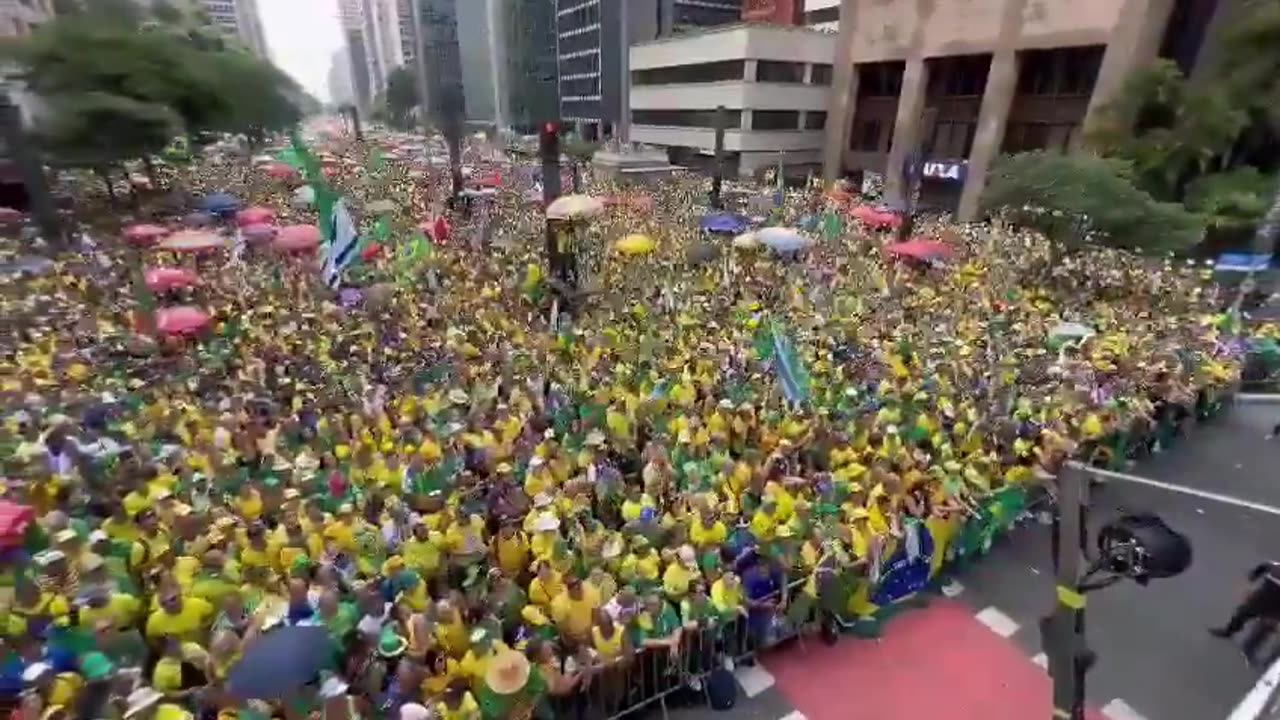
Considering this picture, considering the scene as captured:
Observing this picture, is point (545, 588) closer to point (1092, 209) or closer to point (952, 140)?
point (1092, 209)

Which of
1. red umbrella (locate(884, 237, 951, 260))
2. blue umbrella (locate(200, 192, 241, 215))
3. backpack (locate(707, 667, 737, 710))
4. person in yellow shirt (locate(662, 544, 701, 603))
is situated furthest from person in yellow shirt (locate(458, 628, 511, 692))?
blue umbrella (locate(200, 192, 241, 215))

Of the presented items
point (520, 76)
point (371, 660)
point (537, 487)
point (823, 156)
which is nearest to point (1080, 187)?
point (537, 487)

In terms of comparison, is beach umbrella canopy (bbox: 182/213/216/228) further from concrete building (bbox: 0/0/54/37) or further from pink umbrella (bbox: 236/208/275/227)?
concrete building (bbox: 0/0/54/37)

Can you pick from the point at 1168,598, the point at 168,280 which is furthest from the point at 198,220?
the point at 1168,598

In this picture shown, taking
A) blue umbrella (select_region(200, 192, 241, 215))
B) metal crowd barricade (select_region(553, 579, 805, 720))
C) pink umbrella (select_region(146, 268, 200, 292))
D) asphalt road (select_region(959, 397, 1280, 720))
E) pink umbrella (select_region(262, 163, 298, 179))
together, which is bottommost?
asphalt road (select_region(959, 397, 1280, 720))

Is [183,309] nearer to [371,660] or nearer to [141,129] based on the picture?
[371,660]

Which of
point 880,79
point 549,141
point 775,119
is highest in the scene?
point 880,79

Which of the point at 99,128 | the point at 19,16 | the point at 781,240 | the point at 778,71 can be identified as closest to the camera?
the point at 781,240
